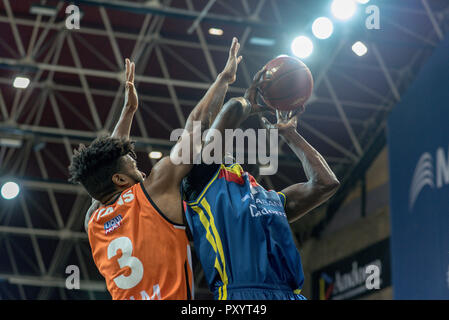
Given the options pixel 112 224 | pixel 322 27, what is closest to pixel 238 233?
pixel 112 224

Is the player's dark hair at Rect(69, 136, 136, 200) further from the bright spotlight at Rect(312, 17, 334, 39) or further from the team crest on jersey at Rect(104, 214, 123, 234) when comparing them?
the bright spotlight at Rect(312, 17, 334, 39)

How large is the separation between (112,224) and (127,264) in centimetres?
28

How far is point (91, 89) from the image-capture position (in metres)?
14.6

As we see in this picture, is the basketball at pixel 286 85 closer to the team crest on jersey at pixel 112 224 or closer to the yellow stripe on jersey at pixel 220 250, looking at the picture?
the yellow stripe on jersey at pixel 220 250

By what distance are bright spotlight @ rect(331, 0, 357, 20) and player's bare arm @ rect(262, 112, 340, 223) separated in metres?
6.68

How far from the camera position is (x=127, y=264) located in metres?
3.92

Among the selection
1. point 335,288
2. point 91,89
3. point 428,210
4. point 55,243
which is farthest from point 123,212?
point 55,243

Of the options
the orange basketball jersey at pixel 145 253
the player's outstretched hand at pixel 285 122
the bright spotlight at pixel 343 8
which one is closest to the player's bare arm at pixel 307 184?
the player's outstretched hand at pixel 285 122

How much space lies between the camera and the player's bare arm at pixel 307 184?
174 inches

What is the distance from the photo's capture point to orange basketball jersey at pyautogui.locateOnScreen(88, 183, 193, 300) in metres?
3.83

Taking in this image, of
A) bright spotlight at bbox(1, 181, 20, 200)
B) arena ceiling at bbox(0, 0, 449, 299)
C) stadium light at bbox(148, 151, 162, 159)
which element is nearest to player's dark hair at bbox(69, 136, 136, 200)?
arena ceiling at bbox(0, 0, 449, 299)

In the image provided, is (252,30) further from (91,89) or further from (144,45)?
(91,89)

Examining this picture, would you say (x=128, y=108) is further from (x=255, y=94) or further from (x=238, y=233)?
(x=238, y=233)

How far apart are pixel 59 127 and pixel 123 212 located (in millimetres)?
11502
